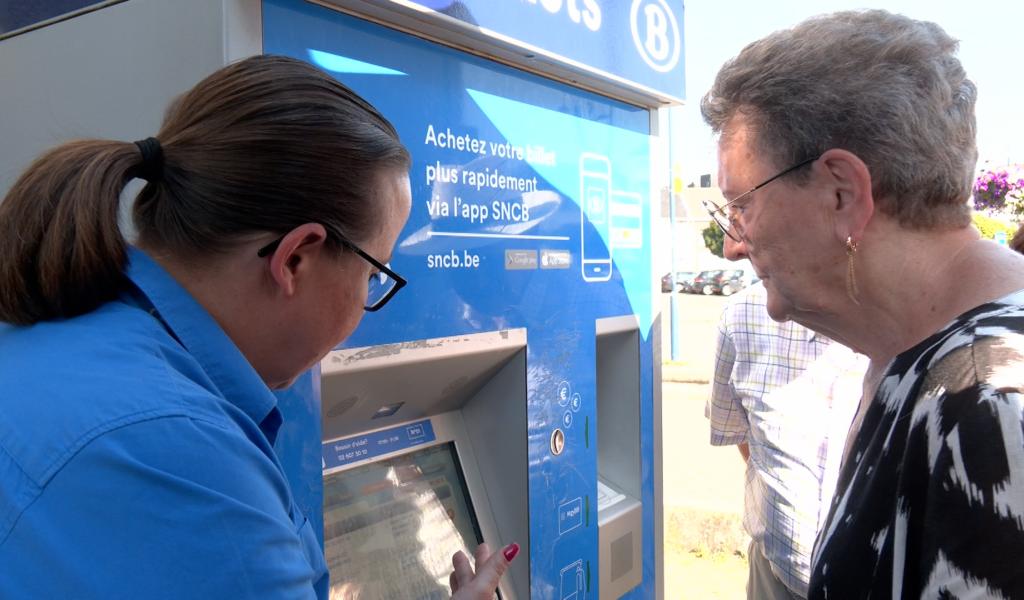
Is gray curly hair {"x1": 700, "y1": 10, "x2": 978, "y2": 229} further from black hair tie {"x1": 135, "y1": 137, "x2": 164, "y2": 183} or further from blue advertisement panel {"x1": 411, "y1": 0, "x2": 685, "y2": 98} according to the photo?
black hair tie {"x1": 135, "y1": 137, "x2": 164, "y2": 183}

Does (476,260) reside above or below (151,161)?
below

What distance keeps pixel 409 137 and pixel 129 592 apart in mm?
1160

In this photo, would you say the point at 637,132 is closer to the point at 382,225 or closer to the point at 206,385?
the point at 382,225

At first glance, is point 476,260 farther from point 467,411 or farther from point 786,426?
point 786,426

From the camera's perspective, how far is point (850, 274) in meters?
1.31

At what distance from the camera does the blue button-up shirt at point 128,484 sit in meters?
0.75

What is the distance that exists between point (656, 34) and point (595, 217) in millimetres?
664

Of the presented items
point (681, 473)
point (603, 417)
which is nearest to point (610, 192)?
point (603, 417)

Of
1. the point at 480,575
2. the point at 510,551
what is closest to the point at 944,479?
the point at 480,575

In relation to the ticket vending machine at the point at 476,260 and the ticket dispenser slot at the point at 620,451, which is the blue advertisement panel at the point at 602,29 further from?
the ticket dispenser slot at the point at 620,451

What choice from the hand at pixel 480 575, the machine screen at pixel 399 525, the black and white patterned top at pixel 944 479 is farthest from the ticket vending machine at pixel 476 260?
the black and white patterned top at pixel 944 479

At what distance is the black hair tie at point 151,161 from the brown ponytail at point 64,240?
12 mm

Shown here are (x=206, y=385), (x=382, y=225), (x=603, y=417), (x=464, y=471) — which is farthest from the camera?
(x=603, y=417)

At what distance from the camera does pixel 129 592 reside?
75 centimetres
